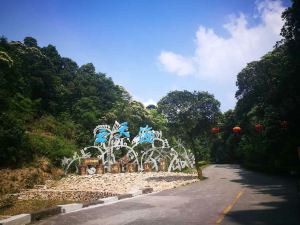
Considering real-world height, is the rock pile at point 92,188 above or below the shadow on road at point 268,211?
above

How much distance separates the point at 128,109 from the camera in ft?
123

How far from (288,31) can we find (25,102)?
90.2 ft

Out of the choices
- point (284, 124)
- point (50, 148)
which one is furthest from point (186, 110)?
point (50, 148)

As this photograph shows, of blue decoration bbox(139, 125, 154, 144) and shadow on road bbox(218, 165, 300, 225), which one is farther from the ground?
blue decoration bbox(139, 125, 154, 144)

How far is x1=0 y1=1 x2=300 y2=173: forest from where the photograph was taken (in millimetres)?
21391

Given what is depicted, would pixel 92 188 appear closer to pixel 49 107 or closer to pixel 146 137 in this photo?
pixel 146 137

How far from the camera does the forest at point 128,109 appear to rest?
2139 cm

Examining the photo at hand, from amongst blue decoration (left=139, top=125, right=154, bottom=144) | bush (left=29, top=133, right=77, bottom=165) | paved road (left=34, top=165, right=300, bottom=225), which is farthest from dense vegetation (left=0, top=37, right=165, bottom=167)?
paved road (left=34, top=165, right=300, bottom=225)

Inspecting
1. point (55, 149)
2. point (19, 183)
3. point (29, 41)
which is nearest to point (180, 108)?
point (55, 149)

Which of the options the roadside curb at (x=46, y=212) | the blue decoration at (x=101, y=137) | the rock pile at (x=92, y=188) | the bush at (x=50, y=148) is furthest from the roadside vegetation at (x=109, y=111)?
the roadside curb at (x=46, y=212)

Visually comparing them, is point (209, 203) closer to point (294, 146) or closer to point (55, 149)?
point (294, 146)

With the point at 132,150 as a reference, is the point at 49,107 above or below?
above

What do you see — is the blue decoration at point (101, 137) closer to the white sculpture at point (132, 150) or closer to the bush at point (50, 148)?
the white sculpture at point (132, 150)

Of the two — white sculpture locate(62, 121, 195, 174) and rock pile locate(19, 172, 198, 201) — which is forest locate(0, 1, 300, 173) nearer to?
white sculpture locate(62, 121, 195, 174)
